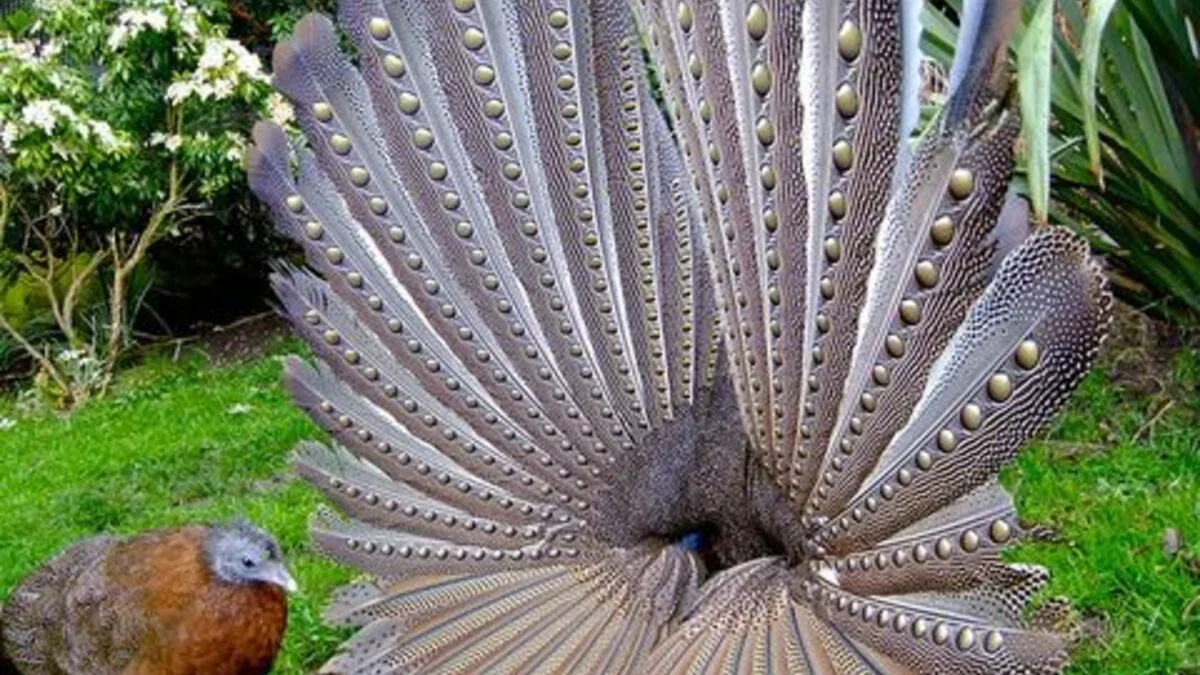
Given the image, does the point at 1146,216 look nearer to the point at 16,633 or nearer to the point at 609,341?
the point at 609,341

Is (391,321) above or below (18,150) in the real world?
above

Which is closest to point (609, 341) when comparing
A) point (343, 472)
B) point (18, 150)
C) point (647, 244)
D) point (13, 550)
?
point (647, 244)

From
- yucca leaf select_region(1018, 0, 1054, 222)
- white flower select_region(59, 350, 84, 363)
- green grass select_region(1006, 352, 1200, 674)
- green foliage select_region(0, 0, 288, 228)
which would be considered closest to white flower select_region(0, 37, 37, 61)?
green foliage select_region(0, 0, 288, 228)

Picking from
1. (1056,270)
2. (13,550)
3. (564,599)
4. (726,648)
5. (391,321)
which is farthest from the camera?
(13,550)

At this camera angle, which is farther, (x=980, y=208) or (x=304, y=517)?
(x=304, y=517)

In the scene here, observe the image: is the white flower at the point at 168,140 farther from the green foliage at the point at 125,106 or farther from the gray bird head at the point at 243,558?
the gray bird head at the point at 243,558

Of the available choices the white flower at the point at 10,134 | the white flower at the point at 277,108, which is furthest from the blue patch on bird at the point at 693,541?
the white flower at the point at 10,134
